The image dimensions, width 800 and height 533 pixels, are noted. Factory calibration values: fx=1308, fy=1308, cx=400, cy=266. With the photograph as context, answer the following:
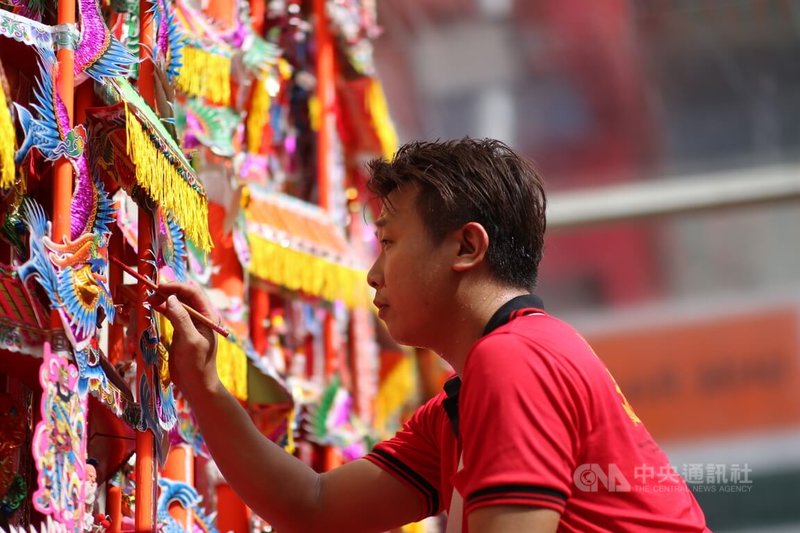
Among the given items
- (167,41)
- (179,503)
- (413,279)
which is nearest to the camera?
(413,279)

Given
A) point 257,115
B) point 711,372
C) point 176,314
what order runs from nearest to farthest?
point 176,314 < point 257,115 < point 711,372

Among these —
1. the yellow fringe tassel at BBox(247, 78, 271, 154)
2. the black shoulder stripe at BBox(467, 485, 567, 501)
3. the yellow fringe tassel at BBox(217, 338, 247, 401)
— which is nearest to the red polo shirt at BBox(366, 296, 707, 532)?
the black shoulder stripe at BBox(467, 485, 567, 501)

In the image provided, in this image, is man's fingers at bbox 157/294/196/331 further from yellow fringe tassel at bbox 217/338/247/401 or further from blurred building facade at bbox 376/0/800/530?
blurred building facade at bbox 376/0/800/530

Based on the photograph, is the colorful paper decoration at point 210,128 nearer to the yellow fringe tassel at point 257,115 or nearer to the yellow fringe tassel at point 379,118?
the yellow fringe tassel at point 257,115

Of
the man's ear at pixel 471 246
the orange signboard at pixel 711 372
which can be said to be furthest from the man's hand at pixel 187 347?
the orange signboard at pixel 711 372

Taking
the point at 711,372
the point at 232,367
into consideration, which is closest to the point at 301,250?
the point at 232,367

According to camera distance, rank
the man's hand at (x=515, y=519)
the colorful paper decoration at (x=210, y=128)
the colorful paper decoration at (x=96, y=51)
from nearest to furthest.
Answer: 1. the man's hand at (x=515, y=519)
2. the colorful paper decoration at (x=96, y=51)
3. the colorful paper decoration at (x=210, y=128)

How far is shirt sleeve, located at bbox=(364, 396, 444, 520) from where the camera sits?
154 cm

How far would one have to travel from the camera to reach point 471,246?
4.42ft

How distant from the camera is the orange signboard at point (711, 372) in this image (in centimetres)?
620

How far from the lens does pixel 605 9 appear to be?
6188 millimetres

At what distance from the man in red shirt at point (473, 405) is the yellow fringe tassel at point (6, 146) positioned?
10.4 inches

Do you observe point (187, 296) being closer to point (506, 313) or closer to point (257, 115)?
point (506, 313)

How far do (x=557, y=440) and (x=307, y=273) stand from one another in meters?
1.55
